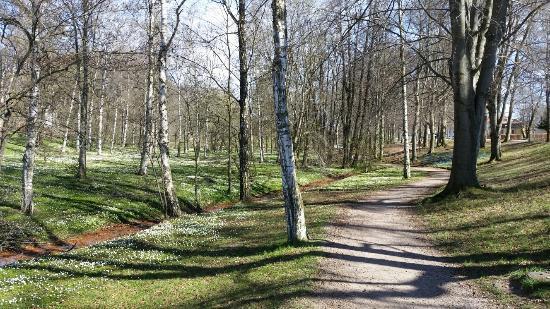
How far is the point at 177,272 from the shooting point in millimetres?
11484

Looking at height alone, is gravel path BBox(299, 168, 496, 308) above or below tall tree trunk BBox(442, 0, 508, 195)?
below

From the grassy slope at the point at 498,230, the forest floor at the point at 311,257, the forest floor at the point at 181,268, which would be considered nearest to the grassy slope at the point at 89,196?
the forest floor at the point at 311,257

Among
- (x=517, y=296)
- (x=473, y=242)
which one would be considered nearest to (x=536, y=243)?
(x=473, y=242)

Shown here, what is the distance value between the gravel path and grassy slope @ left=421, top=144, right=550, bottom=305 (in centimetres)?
58

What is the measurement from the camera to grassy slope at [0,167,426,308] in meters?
9.39

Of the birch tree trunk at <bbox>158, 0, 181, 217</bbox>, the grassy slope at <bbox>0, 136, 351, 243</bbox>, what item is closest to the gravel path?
the birch tree trunk at <bbox>158, 0, 181, 217</bbox>

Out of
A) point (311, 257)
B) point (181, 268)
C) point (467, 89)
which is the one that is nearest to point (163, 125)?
point (181, 268)

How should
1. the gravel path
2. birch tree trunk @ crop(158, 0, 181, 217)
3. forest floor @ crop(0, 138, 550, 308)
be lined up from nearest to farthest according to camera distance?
1. the gravel path
2. forest floor @ crop(0, 138, 550, 308)
3. birch tree trunk @ crop(158, 0, 181, 217)

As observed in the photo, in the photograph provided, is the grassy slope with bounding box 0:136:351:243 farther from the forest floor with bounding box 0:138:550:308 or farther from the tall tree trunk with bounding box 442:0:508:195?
the tall tree trunk with bounding box 442:0:508:195

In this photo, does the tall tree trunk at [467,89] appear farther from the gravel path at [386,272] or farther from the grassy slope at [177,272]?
the grassy slope at [177,272]

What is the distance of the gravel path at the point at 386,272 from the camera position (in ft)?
28.2

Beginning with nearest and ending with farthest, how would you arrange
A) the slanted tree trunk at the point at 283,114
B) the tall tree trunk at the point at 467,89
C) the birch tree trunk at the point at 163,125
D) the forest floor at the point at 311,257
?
the forest floor at the point at 311,257, the slanted tree trunk at the point at 283,114, the tall tree trunk at the point at 467,89, the birch tree trunk at the point at 163,125

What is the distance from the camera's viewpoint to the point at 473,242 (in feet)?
40.6

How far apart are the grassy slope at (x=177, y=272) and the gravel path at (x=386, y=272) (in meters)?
0.55
